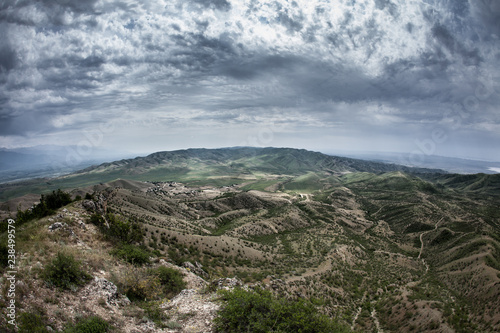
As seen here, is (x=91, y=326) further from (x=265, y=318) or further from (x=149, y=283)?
(x=265, y=318)

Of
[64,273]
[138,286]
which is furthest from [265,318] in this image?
[64,273]

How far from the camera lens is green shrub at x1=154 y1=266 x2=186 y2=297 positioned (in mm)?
19484

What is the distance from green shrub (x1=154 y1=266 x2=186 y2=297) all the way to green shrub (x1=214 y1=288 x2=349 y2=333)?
20.3 ft

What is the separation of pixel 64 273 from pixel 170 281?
325 inches

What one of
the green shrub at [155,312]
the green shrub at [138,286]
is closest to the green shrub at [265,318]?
the green shrub at [155,312]

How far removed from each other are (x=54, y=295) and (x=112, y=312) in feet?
11.0

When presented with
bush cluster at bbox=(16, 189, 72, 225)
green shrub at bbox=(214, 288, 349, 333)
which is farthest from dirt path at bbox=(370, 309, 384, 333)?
bush cluster at bbox=(16, 189, 72, 225)

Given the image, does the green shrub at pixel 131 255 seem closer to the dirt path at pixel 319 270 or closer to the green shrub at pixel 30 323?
the green shrub at pixel 30 323

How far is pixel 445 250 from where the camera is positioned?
6719cm

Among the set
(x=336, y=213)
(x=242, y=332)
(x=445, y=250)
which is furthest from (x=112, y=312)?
(x=336, y=213)

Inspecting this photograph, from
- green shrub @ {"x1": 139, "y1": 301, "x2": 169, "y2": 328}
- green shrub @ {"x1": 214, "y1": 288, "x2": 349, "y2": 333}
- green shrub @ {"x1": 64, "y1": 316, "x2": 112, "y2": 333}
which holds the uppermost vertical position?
green shrub @ {"x1": 64, "y1": 316, "x2": 112, "y2": 333}

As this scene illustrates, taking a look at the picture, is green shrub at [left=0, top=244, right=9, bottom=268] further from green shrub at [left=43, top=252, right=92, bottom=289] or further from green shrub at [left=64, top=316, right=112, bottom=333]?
green shrub at [left=64, top=316, right=112, bottom=333]

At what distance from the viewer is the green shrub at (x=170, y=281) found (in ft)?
63.9

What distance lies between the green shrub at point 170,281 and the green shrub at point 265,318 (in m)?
6.19
